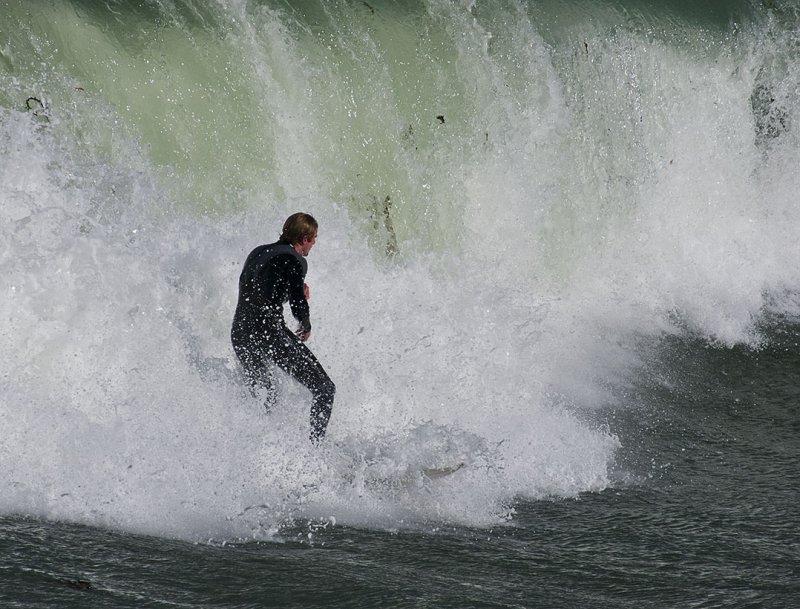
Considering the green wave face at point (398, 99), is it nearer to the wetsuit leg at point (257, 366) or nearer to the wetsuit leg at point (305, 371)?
the wetsuit leg at point (257, 366)

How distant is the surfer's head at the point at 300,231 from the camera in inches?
256

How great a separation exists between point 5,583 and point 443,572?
75.3 inches

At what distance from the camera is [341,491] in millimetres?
6145

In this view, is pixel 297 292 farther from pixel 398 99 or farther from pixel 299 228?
pixel 398 99

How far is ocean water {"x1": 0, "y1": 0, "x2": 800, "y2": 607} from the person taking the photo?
17.9ft

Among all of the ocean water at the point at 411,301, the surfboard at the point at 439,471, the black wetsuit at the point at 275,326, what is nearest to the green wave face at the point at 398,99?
the ocean water at the point at 411,301

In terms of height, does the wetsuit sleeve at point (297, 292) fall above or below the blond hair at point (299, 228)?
below

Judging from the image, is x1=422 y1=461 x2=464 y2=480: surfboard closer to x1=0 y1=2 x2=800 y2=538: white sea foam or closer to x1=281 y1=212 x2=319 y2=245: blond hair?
x1=0 y1=2 x2=800 y2=538: white sea foam

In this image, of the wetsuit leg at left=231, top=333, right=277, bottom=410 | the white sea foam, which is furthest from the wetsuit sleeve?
the white sea foam

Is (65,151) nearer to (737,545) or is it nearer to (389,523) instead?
(389,523)

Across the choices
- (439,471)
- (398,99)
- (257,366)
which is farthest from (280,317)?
(398,99)

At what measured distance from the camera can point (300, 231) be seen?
6520 mm

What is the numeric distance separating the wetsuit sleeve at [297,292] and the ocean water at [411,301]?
57 centimetres

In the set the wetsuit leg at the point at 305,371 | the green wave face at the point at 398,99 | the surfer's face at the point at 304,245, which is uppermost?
the green wave face at the point at 398,99
